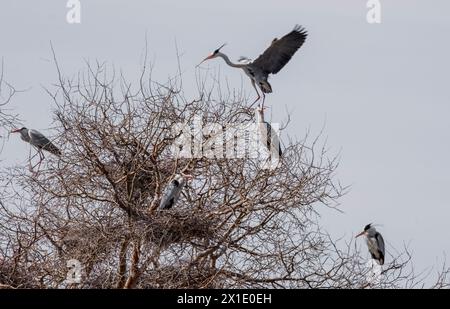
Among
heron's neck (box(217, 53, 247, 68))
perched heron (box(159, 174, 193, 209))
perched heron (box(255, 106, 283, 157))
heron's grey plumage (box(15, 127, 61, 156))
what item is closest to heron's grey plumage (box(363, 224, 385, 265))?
perched heron (box(255, 106, 283, 157))

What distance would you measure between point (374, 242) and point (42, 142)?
4600mm

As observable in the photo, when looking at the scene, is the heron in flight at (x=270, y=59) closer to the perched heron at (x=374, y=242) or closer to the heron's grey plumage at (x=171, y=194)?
the perched heron at (x=374, y=242)

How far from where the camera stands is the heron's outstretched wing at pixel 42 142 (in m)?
16.6

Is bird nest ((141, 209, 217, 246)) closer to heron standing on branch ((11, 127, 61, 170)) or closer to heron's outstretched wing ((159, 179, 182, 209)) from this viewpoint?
heron's outstretched wing ((159, 179, 182, 209))

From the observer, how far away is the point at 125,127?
53.4ft

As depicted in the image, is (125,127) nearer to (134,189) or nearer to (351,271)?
(134,189)

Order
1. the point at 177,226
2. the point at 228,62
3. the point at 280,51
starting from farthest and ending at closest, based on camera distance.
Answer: the point at 228,62, the point at 280,51, the point at 177,226

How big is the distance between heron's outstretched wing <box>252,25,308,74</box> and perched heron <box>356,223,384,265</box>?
3351mm

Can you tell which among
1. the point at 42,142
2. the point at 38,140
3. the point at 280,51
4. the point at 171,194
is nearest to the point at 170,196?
the point at 171,194

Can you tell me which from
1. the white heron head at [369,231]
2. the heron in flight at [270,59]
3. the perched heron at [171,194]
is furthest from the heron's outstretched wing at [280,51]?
the perched heron at [171,194]

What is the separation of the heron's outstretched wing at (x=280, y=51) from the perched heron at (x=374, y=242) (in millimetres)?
3351

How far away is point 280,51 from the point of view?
21.1 meters

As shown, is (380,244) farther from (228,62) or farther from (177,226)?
(228,62)
